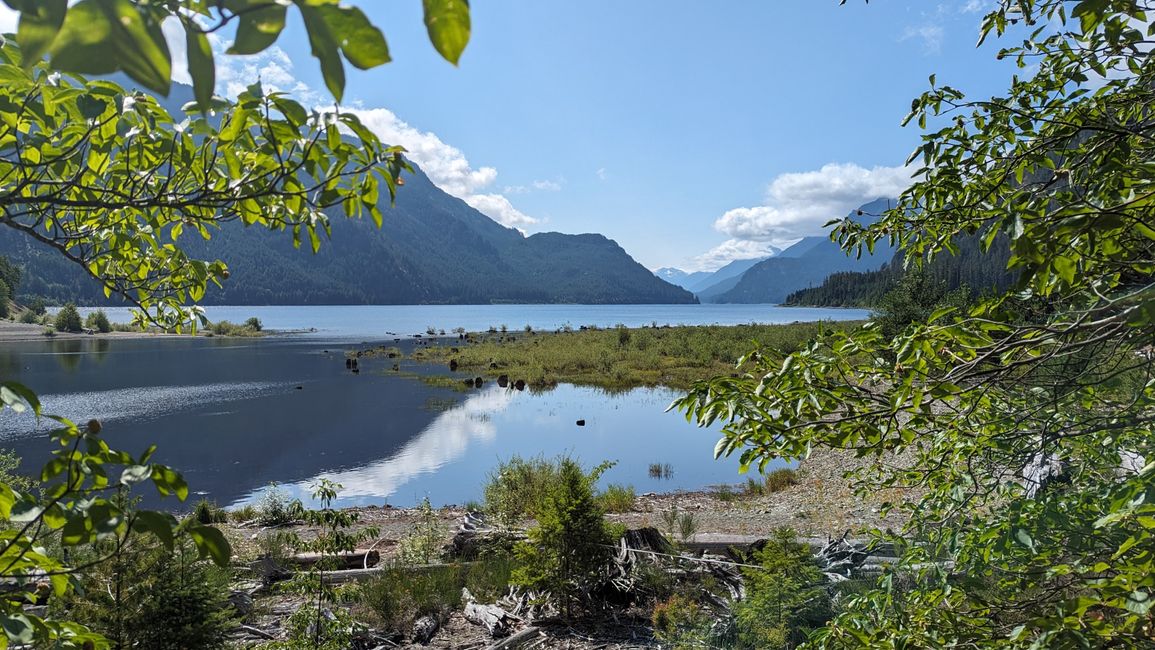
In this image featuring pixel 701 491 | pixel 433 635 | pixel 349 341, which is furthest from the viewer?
pixel 349 341

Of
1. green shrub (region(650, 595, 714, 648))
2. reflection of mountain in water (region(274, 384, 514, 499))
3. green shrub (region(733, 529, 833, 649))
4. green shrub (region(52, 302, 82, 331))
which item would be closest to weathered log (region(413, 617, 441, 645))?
green shrub (region(650, 595, 714, 648))

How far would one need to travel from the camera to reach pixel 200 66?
617mm

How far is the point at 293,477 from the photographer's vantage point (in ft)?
53.4

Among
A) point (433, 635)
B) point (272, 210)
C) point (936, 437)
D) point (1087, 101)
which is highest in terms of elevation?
point (1087, 101)

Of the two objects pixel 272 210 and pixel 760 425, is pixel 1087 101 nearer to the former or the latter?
pixel 760 425

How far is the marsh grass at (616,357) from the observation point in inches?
1369

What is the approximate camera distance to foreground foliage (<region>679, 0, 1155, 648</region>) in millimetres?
1614

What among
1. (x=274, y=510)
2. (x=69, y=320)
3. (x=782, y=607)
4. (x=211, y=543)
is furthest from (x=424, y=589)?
(x=69, y=320)

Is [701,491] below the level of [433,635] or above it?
below

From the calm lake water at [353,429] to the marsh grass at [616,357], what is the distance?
10.9 ft

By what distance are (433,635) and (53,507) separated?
587cm

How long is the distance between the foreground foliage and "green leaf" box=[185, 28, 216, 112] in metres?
1.69

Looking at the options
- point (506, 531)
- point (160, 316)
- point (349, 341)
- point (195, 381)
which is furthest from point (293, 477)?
point (349, 341)

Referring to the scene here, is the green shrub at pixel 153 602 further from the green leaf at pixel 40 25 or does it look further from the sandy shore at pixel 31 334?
the sandy shore at pixel 31 334
